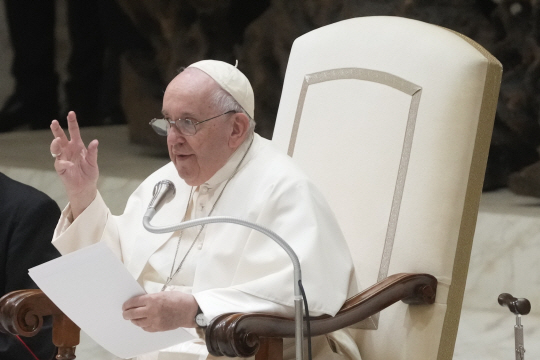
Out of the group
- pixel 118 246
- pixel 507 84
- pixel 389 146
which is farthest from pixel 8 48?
pixel 389 146

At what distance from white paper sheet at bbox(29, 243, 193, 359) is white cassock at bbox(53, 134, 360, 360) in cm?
19

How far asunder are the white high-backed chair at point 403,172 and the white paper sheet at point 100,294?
0.97 feet

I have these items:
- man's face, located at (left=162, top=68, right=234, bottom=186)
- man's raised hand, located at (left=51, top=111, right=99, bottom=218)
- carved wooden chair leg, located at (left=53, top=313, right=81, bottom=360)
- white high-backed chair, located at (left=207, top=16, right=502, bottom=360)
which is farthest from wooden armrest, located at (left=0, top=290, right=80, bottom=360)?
white high-backed chair, located at (left=207, top=16, right=502, bottom=360)

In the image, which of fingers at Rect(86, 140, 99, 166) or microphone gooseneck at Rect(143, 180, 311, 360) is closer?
microphone gooseneck at Rect(143, 180, 311, 360)

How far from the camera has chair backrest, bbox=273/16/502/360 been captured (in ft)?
8.64

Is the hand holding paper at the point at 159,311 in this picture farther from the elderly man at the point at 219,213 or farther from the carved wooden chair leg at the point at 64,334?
the carved wooden chair leg at the point at 64,334

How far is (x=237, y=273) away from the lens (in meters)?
2.62

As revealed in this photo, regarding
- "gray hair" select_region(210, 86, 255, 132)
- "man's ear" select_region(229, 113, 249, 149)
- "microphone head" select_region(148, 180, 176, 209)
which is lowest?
"microphone head" select_region(148, 180, 176, 209)

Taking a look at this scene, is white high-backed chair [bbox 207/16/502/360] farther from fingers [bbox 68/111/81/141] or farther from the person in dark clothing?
the person in dark clothing

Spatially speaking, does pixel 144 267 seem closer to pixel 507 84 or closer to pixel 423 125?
pixel 423 125

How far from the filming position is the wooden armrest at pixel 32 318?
253 centimetres

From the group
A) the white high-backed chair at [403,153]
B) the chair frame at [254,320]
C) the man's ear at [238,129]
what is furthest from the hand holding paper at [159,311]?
the man's ear at [238,129]

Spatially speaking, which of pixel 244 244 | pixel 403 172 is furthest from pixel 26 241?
pixel 403 172

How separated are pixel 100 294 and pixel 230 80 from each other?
852 millimetres
